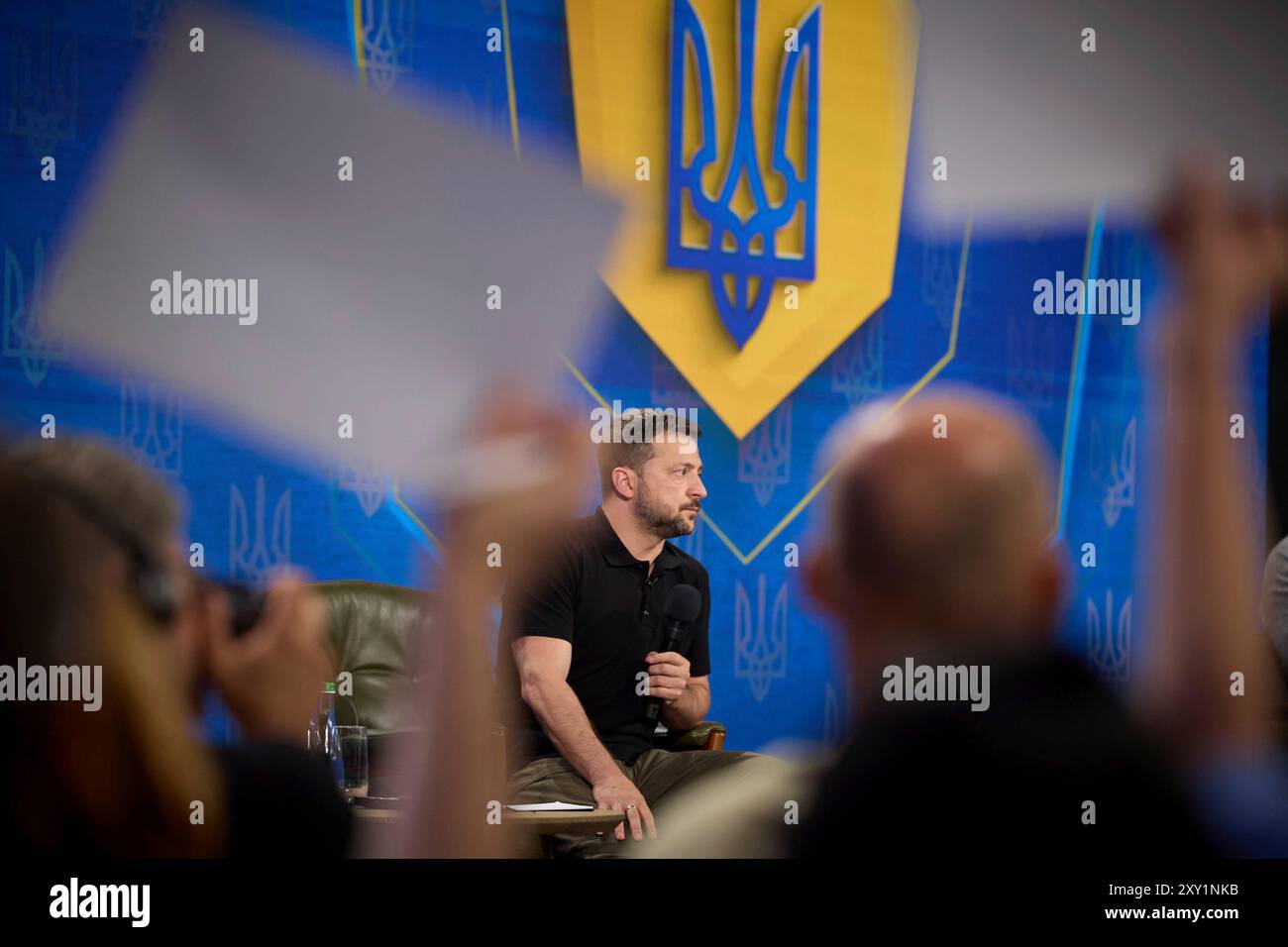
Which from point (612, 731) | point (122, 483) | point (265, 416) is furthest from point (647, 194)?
point (122, 483)

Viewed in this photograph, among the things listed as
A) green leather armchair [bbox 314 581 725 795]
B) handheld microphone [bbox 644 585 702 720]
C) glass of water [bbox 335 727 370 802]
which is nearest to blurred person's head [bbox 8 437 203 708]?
glass of water [bbox 335 727 370 802]

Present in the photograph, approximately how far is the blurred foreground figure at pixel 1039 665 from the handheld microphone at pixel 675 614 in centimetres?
190

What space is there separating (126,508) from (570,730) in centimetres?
162

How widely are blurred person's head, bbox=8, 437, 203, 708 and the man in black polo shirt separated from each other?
1496 millimetres

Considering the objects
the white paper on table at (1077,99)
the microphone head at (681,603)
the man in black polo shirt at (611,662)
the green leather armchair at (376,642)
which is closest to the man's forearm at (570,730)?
the man in black polo shirt at (611,662)

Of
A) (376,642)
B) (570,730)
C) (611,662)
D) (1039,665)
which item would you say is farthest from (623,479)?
(1039,665)

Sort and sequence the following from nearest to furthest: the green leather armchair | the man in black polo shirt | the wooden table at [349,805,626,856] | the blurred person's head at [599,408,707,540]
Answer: the wooden table at [349,805,626,856]
the man in black polo shirt
the blurred person's head at [599,408,707,540]
the green leather armchair

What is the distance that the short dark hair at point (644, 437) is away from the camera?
3217 millimetres

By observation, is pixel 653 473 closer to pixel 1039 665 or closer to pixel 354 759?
pixel 354 759

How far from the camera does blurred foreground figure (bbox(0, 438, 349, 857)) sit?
1.28 m

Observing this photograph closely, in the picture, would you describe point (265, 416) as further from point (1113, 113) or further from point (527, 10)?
point (1113, 113)

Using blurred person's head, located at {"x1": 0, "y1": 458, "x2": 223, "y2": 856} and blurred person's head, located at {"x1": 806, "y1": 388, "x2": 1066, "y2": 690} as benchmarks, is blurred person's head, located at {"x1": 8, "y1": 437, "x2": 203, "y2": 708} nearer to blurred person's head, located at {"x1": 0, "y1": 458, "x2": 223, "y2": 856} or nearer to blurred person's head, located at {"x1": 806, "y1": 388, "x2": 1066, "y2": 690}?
blurred person's head, located at {"x1": 0, "y1": 458, "x2": 223, "y2": 856}

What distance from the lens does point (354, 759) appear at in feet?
8.36

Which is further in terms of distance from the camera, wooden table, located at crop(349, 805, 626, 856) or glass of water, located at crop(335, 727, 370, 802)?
glass of water, located at crop(335, 727, 370, 802)
